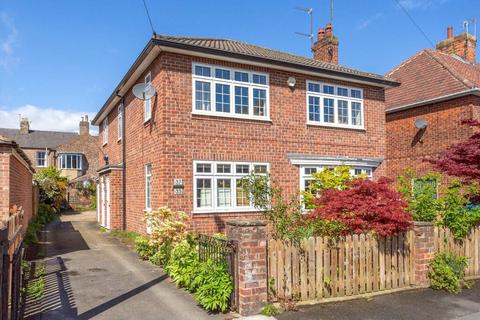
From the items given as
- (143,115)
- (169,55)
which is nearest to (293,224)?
(169,55)

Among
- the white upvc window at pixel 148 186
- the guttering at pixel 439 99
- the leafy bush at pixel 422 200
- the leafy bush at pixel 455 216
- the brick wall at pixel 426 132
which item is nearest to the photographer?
the leafy bush at pixel 455 216

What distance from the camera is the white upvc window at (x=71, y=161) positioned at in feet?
140

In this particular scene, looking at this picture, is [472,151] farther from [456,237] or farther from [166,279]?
[166,279]

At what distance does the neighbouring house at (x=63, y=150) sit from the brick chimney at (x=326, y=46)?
27150 mm

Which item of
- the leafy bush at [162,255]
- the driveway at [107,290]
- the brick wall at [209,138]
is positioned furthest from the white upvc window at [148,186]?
the leafy bush at [162,255]

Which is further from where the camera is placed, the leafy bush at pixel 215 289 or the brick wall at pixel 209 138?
the brick wall at pixel 209 138

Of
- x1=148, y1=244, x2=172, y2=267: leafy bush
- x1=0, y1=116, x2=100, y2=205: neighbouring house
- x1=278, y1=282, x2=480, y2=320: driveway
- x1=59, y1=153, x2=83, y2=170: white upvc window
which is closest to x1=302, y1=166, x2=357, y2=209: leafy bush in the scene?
x1=148, y1=244, x2=172, y2=267: leafy bush

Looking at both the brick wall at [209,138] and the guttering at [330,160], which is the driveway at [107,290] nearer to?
the brick wall at [209,138]

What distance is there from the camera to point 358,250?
754 centimetres

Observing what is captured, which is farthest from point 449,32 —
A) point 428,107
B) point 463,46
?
point 428,107

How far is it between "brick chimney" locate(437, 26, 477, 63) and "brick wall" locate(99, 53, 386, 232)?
9.61 m

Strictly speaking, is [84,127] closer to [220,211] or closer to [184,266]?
[220,211]

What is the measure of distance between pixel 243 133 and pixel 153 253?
455 cm

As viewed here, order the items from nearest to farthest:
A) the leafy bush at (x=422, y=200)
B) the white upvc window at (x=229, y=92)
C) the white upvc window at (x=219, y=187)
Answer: the leafy bush at (x=422, y=200) < the white upvc window at (x=219, y=187) < the white upvc window at (x=229, y=92)
